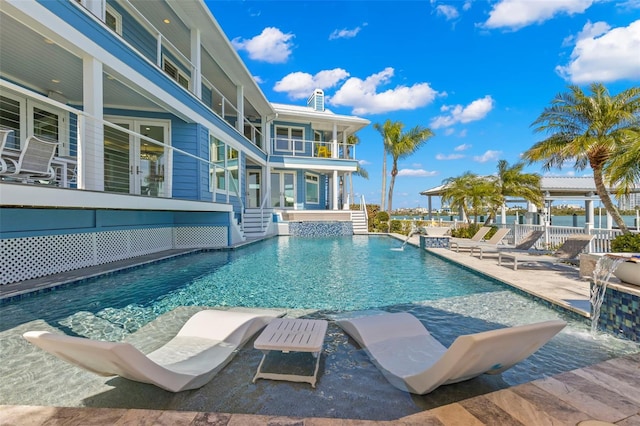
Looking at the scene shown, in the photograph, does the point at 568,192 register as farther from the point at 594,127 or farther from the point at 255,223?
the point at 255,223

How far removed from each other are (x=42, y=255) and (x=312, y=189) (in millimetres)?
17229

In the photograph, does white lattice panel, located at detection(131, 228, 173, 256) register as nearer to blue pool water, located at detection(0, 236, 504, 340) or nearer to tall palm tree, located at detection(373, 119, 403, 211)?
blue pool water, located at detection(0, 236, 504, 340)

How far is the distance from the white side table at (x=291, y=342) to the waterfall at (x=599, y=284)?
3571 millimetres

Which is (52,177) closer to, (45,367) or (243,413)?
(45,367)

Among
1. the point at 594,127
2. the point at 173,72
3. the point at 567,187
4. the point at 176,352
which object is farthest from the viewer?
the point at 567,187

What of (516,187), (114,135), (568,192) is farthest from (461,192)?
(114,135)

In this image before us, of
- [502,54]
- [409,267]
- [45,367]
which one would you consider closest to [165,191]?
[45,367]

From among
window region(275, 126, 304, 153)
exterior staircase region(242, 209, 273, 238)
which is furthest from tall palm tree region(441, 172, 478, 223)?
exterior staircase region(242, 209, 273, 238)

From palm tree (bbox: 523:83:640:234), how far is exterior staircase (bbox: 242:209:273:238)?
40.6ft

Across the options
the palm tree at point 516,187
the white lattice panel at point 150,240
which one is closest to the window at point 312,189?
the palm tree at point 516,187

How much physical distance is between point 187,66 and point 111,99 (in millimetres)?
3721

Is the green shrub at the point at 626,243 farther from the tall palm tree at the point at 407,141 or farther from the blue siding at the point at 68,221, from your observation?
the tall palm tree at the point at 407,141

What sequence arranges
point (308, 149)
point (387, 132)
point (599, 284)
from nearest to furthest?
point (599, 284) → point (308, 149) → point (387, 132)

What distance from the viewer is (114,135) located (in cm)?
1076
